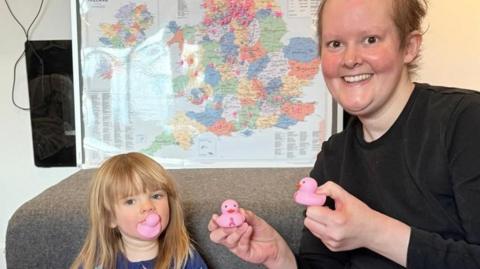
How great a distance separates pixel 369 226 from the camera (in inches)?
29.1

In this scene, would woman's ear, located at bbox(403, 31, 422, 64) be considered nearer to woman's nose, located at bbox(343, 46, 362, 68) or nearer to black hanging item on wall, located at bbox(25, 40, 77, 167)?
woman's nose, located at bbox(343, 46, 362, 68)

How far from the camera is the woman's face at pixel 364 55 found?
0.82 m

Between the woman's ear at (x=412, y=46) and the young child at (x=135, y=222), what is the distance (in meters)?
0.56

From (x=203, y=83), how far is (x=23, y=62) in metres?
0.64

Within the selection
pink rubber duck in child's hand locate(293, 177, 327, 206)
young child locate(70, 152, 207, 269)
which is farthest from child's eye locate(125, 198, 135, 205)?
pink rubber duck in child's hand locate(293, 177, 327, 206)

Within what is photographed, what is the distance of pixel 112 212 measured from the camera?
3.44 feet

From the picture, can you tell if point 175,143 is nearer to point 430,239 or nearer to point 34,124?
point 34,124

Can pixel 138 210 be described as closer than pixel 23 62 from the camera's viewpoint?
Yes

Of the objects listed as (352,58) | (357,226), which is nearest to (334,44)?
(352,58)

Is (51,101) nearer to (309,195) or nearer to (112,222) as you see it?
(112,222)

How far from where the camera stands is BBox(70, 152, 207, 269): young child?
1.01 m

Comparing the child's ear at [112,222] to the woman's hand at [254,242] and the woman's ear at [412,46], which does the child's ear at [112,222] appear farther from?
the woman's ear at [412,46]

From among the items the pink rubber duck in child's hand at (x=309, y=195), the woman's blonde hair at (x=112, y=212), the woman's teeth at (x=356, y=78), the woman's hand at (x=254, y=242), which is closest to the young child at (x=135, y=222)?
the woman's blonde hair at (x=112, y=212)

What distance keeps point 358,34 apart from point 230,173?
2.87 ft
